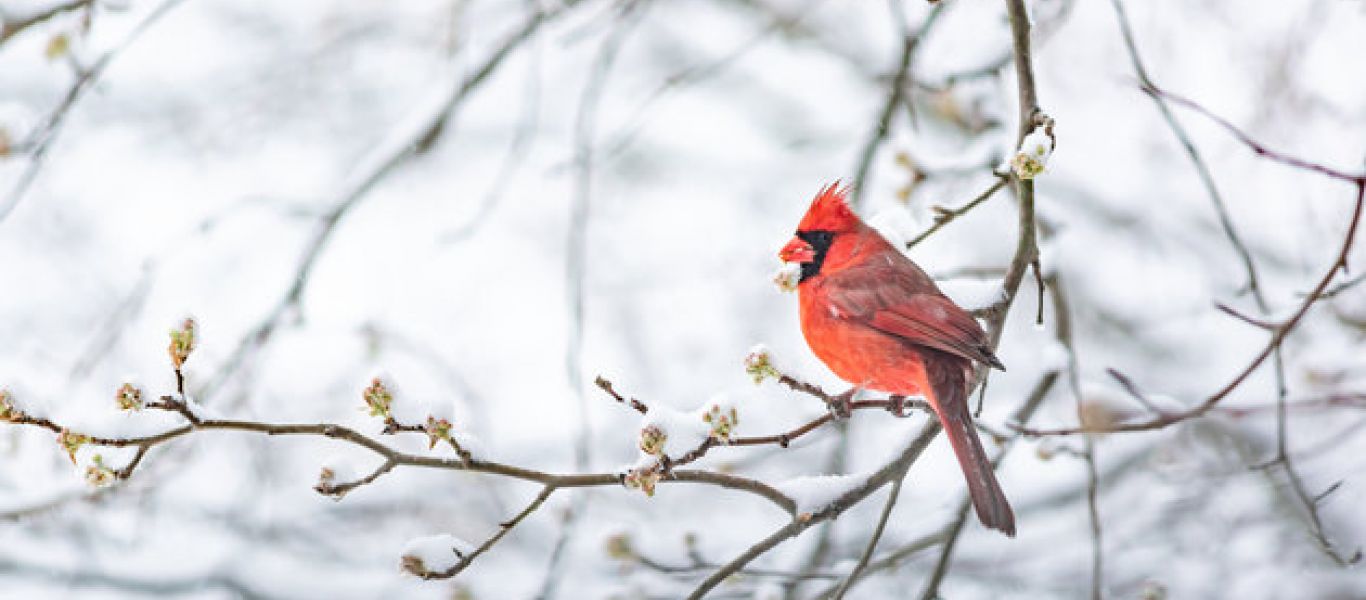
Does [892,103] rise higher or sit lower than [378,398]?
higher

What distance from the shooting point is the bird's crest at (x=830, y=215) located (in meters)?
2.87

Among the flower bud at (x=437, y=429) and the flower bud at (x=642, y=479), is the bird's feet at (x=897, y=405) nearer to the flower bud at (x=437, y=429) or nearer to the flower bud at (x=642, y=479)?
the flower bud at (x=642, y=479)

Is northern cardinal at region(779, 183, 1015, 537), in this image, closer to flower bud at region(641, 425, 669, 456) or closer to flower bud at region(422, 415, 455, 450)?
flower bud at region(641, 425, 669, 456)

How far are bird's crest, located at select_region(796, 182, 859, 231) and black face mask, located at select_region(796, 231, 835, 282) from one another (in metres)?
0.01

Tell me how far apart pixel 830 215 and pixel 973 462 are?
71cm

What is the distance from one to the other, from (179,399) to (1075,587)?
10.1 ft

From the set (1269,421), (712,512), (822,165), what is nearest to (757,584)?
(1269,421)

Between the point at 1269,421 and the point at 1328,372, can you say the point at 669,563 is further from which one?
the point at 1269,421

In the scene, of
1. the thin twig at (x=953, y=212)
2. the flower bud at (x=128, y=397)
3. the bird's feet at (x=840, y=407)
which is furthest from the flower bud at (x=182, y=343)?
the thin twig at (x=953, y=212)

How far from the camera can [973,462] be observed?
240 cm

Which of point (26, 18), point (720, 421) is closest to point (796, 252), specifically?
point (720, 421)

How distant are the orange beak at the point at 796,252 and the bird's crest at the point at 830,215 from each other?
9 cm

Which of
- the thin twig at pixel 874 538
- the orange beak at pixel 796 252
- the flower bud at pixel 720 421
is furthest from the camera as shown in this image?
the orange beak at pixel 796 252

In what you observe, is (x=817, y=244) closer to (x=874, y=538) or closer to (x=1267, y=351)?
(x=874, y=538)
